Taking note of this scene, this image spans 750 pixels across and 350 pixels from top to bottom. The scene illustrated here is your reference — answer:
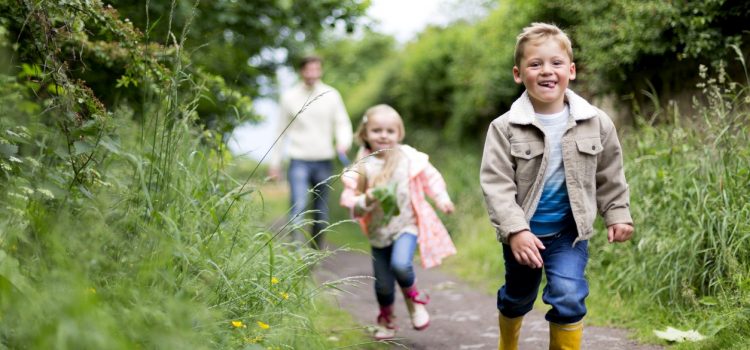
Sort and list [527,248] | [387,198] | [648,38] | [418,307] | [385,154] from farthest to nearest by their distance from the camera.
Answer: [648,38] → [385,154] → [418,307] → [387,198] → [527,248]

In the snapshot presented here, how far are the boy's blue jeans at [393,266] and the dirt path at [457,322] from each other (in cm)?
29

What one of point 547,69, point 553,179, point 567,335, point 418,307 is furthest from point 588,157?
point 418,307

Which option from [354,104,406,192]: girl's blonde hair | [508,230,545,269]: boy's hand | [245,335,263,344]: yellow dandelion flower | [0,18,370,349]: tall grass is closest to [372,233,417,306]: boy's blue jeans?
[354,104,406,192]: girl's blonde hair

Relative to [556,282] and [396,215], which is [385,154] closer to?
[396,215]

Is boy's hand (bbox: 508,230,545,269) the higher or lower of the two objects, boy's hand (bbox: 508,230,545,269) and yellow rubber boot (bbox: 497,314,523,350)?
the higher

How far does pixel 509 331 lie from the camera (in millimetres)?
3697

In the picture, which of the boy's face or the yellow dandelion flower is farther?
the boy's face

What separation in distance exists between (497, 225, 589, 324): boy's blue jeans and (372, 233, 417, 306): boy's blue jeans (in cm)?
104

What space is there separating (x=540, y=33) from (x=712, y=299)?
164 centimetres

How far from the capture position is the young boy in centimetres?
333

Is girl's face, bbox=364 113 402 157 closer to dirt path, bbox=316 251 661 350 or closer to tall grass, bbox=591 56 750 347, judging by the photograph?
dirt path, bbox=316 251 661 350

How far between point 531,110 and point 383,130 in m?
1.64

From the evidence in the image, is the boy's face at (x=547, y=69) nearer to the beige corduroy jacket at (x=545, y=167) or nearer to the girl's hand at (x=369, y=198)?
the beige corduroy jacket at (x=545, y=167)

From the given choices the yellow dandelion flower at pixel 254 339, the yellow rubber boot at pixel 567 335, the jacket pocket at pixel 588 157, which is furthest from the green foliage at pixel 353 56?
the yellow dandelion flower at pixel 254 339
